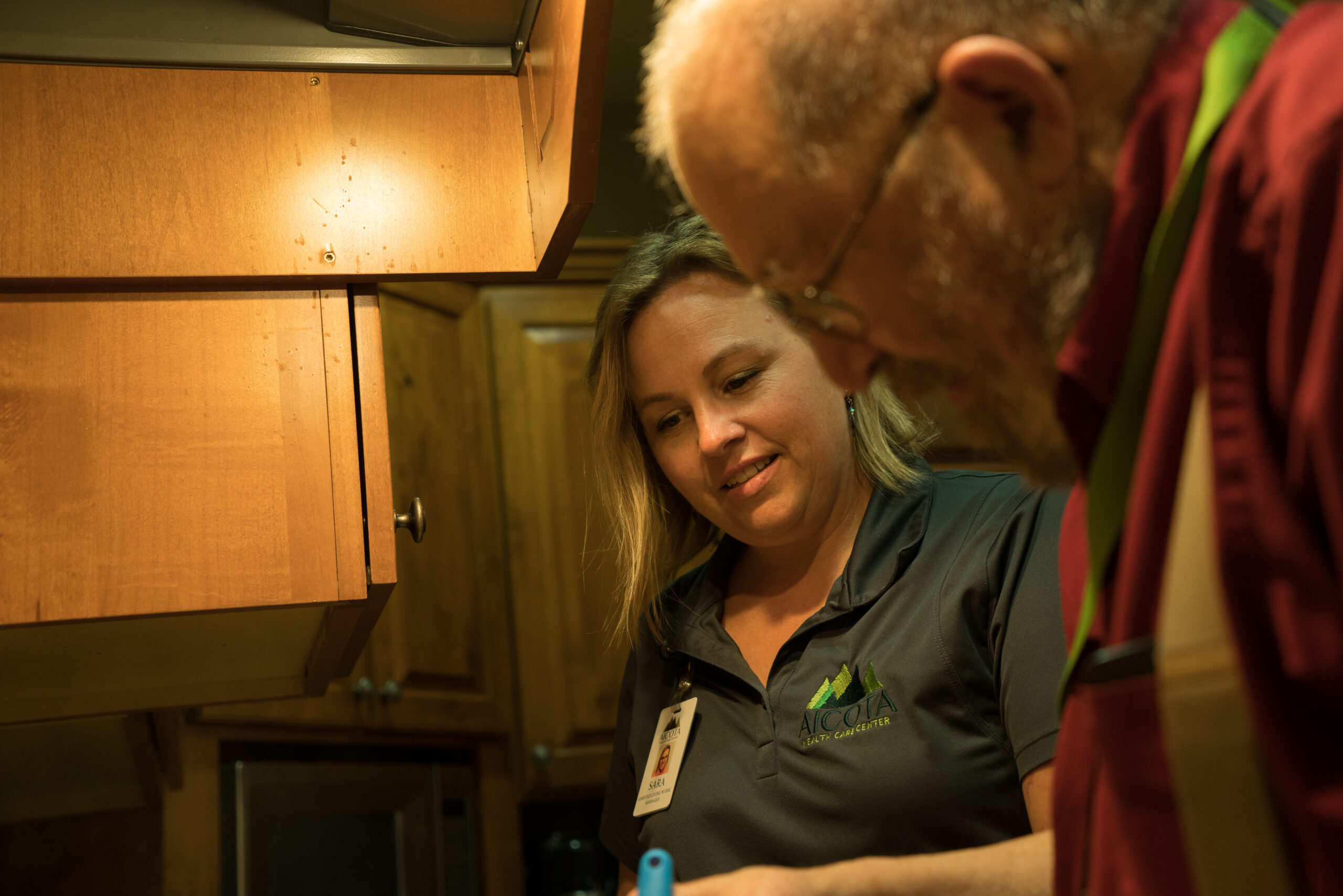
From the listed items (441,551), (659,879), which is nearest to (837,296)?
(659,879)

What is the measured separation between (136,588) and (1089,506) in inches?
31.1

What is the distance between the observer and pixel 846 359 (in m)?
0.74

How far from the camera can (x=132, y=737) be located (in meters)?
1.51

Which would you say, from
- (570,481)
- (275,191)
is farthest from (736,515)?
(570,481)

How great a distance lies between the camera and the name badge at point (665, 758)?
47.6 inches

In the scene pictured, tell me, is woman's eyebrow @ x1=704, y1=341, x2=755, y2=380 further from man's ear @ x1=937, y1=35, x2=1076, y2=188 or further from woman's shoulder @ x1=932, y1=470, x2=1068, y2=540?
man's ear @ x1=937, y1=35, x2=1076, y2=188

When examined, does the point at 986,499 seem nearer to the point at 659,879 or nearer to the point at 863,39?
the point at 659,879

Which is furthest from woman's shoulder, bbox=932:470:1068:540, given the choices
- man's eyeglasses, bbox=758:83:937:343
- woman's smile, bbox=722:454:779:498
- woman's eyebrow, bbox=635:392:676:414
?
man's eyeglasses, bbox=758:83:937:343

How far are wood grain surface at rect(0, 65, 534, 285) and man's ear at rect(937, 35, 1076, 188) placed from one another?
24.7 inches

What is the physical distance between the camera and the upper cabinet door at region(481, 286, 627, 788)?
236 centimetres

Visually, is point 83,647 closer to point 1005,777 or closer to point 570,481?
point 1005,777

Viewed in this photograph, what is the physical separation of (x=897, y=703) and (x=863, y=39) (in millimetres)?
681

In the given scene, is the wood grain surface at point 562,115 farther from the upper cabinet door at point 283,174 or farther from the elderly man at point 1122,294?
the elderly man at point 1122,294

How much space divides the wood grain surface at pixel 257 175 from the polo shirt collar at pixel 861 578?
0.46 m
